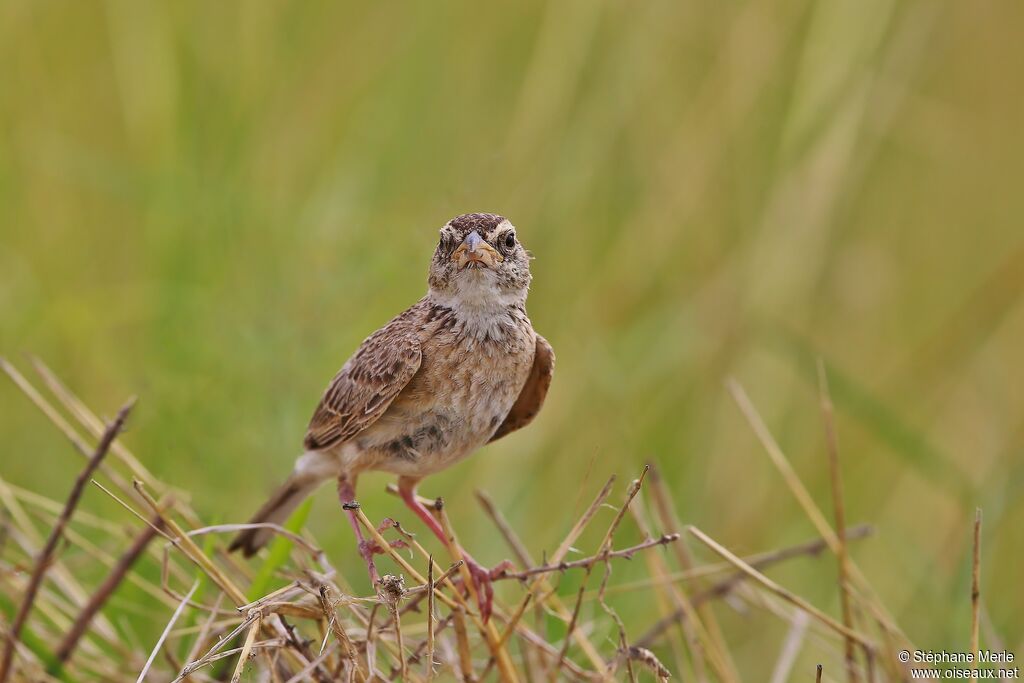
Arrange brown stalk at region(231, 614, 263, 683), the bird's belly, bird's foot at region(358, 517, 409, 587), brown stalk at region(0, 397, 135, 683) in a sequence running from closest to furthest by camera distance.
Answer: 1. brown stalk at region(0, 397, 135, 683)
2. brown stalk at region(231, 614, 263, 683)
3. bird's foot at region(358, 517, 409, 587)
4. the bird's belly

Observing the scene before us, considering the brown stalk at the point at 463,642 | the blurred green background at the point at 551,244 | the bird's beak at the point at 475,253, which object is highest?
the blurred green background at the point at 551,244

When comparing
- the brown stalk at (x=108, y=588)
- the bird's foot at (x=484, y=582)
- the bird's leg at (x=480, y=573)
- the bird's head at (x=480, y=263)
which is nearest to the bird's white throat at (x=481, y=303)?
the bird's head at (x=480, y=263)

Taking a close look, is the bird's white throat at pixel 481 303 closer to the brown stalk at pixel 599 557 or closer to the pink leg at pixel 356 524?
the pink leg at pixel 356 524

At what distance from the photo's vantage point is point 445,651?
12.4ft

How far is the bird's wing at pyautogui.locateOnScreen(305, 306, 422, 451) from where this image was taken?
3.67m

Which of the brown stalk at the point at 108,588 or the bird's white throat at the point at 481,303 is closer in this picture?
the brown stalk at the point at 108,588

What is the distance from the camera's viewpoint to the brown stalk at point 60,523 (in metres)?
2.80

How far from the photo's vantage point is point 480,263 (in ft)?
12.2

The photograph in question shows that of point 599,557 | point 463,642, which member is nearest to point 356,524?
point 463,642

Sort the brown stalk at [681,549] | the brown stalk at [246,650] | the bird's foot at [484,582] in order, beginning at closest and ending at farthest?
the brown stalk at [246,650]
the bird's foot at [484,582]
the brown stalk at [681,549]

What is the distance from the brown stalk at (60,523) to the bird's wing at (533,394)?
45.7 inches

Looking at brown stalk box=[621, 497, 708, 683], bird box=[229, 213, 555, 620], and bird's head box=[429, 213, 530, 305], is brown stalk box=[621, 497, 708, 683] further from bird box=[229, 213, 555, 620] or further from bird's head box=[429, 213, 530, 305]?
bird's head box=[429, 213, 530, 305]

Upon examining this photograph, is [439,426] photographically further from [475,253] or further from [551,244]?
[551,244]

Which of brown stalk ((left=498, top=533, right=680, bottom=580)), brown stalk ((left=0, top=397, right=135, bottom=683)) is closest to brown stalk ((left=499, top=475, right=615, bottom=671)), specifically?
brown stalk ((left=498, top=533, right=680, bottom=580))
